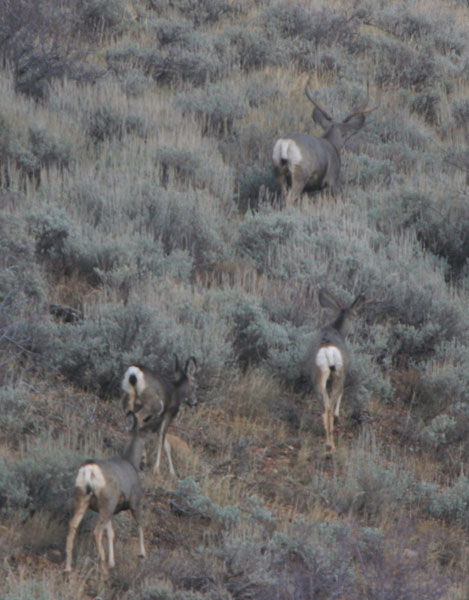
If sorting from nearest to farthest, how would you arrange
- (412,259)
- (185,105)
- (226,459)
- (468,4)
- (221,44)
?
1. (226,459)
2. (412,259)
3. (185,105)
4. (221,44)
5. (468,4)

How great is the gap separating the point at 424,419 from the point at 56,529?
3618 mm

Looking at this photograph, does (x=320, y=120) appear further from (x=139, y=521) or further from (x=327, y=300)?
(x=139, y=521)

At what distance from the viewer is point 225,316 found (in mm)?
8180

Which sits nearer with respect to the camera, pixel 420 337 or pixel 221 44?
pixel 420 337

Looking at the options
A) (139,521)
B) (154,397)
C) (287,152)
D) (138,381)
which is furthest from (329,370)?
(287,152)

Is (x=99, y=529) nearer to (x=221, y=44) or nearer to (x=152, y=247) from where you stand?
(x=152, y=247)

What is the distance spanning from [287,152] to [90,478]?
Result: 6.83 metres

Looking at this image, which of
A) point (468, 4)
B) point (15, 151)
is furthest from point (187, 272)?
point (468, 4)

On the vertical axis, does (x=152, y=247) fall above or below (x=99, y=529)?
below

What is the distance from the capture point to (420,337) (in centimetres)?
867

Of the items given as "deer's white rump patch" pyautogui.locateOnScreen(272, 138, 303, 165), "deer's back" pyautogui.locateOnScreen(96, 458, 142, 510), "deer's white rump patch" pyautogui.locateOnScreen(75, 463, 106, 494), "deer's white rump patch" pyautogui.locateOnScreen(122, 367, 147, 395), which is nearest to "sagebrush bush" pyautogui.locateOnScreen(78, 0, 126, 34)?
"deer's white rump patch" pyautogui.locateOnScreen(272, 138, 303, 165)

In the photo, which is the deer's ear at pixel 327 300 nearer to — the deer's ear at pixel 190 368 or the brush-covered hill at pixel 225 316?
the brush-covered hill at pixel 225 316

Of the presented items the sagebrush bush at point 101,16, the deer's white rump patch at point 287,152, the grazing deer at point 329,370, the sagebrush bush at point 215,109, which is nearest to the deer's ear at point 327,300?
the grazing deer at point 329,370

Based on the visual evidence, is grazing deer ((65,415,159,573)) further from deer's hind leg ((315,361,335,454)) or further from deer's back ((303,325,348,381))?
deer's back ((303,325,348,381))
